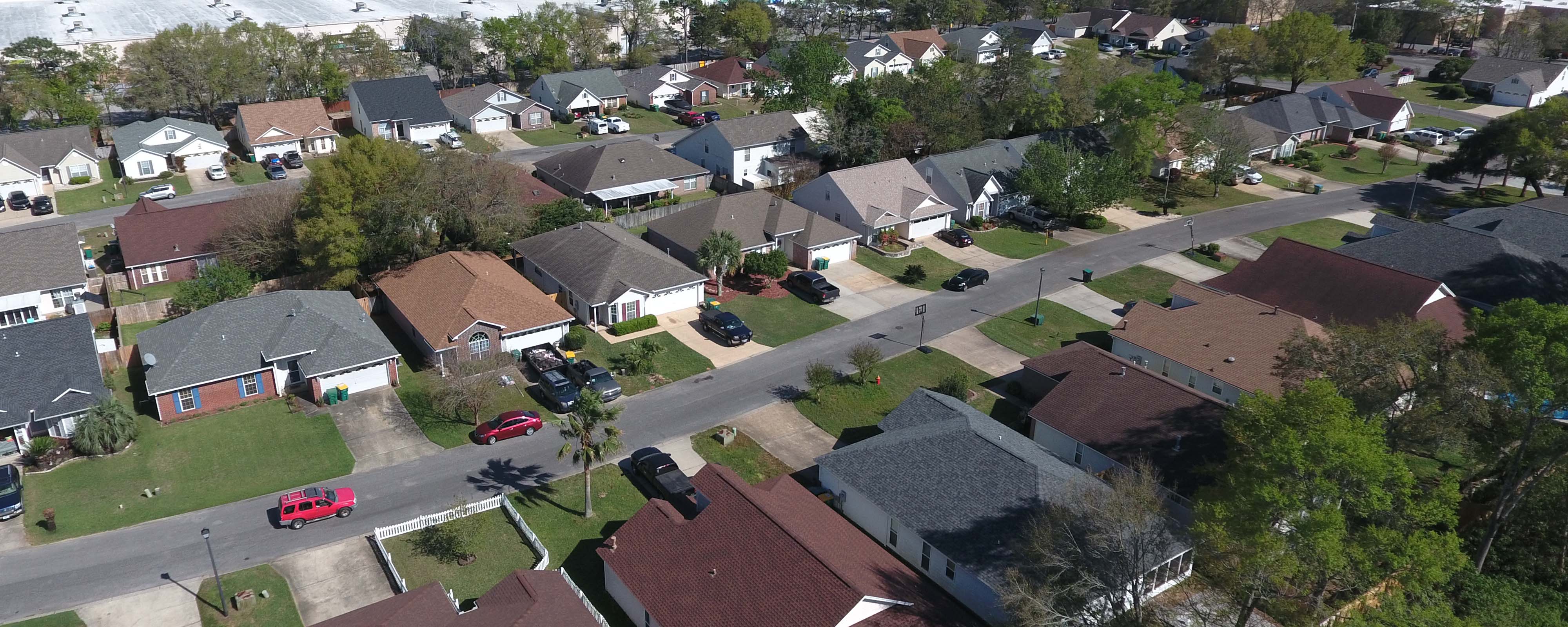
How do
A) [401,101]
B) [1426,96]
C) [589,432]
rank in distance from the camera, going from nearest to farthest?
[589,432] → [401,101] → [1426,96]

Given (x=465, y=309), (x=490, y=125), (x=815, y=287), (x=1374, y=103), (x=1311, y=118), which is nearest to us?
(x=465, y=309)

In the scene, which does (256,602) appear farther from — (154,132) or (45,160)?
(154,132)

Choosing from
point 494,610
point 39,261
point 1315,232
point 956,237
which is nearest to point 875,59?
point 956,237

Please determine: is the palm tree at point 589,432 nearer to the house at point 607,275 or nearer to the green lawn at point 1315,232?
the house at point 607,275

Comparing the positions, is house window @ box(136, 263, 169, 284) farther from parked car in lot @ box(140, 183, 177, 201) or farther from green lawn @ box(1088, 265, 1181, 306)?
green lawn @ box(1088, 265, 1181, 306)

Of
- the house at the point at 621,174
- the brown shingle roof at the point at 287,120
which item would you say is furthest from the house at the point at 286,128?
the house at the point at 621,174
